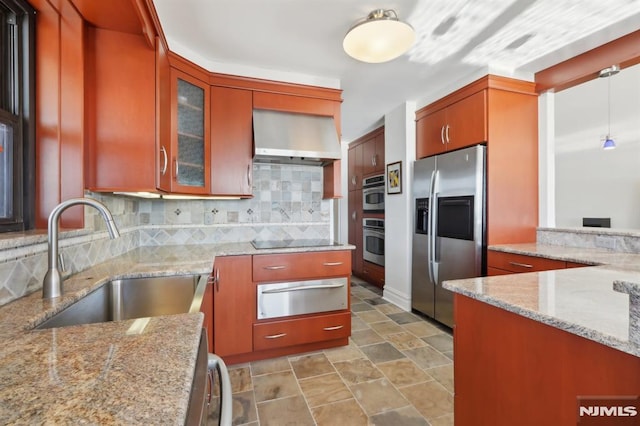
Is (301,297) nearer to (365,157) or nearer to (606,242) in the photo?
(606,242)

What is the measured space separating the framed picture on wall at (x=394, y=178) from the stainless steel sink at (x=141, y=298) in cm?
254

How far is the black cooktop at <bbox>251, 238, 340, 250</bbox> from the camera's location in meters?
2.39

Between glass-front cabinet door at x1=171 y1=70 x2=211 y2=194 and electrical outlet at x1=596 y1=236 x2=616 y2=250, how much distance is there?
3015 mm

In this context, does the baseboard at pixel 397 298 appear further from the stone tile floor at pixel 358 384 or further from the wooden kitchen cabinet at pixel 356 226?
the wooden kitchen cabinet at pixel 356 226

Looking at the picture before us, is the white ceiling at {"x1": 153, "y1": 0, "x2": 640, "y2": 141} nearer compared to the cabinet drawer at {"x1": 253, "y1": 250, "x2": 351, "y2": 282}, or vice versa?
the white ceiling at {"x1": 153, "y1": 0, "x2": 640, "y2": 141}

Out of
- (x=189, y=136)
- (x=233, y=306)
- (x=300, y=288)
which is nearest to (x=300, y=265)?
(x=300, y=288)

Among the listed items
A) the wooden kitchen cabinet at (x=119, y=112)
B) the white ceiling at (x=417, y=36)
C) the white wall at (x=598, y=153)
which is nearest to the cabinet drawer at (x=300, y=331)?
the wooden kitchen cabinet at (x=119, y=112)

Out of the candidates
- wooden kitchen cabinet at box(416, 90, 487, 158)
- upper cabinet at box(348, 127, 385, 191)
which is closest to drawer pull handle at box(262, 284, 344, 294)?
wooden kitchen cabinet at box(416, 90, 487, 158)

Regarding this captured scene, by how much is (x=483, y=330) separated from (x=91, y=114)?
2113 mm

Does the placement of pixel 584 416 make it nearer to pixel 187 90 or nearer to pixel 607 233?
pixel 607 233

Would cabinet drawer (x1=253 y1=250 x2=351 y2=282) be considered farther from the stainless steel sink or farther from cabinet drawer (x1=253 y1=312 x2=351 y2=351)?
the stainless steel sink

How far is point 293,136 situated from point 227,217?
960mm

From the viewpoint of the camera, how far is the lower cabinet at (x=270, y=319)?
215 cm

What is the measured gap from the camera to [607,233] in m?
2.15
